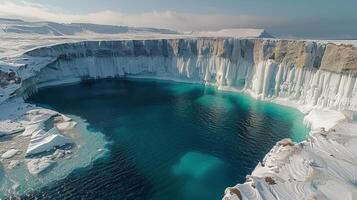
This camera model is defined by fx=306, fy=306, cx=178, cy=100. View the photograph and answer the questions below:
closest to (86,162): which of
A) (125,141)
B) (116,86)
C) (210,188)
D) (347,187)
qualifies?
(125,141)

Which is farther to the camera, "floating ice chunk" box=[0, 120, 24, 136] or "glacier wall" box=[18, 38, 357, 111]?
"glacier wall" box=[18, 38, 357, 111]

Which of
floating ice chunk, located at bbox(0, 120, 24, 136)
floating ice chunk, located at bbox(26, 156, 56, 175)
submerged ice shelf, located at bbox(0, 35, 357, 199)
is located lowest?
floating ice chunk, located at bbox(26, 156, 56, 175)

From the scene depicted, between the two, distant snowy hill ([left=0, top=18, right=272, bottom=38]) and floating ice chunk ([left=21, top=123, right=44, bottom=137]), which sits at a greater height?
distant snowy hill ([left=0, top=18, right=272, bottom=38])

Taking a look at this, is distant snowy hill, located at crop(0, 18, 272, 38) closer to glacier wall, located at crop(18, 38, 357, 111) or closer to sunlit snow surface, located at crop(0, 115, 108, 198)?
glacier wall, located at crop(18, 38, 357, 111)

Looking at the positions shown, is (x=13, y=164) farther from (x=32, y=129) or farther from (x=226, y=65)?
(x=226, y=65)

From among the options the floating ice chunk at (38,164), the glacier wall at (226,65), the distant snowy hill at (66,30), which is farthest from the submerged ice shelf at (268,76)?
the distant snowy hill at (66,30)

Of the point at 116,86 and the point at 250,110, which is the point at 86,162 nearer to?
the point at 250,110

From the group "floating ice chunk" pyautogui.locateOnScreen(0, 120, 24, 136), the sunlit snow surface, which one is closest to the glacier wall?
"floating ice chunk" pyautogui.locateOnScreen(0, 120, 24, 136)
